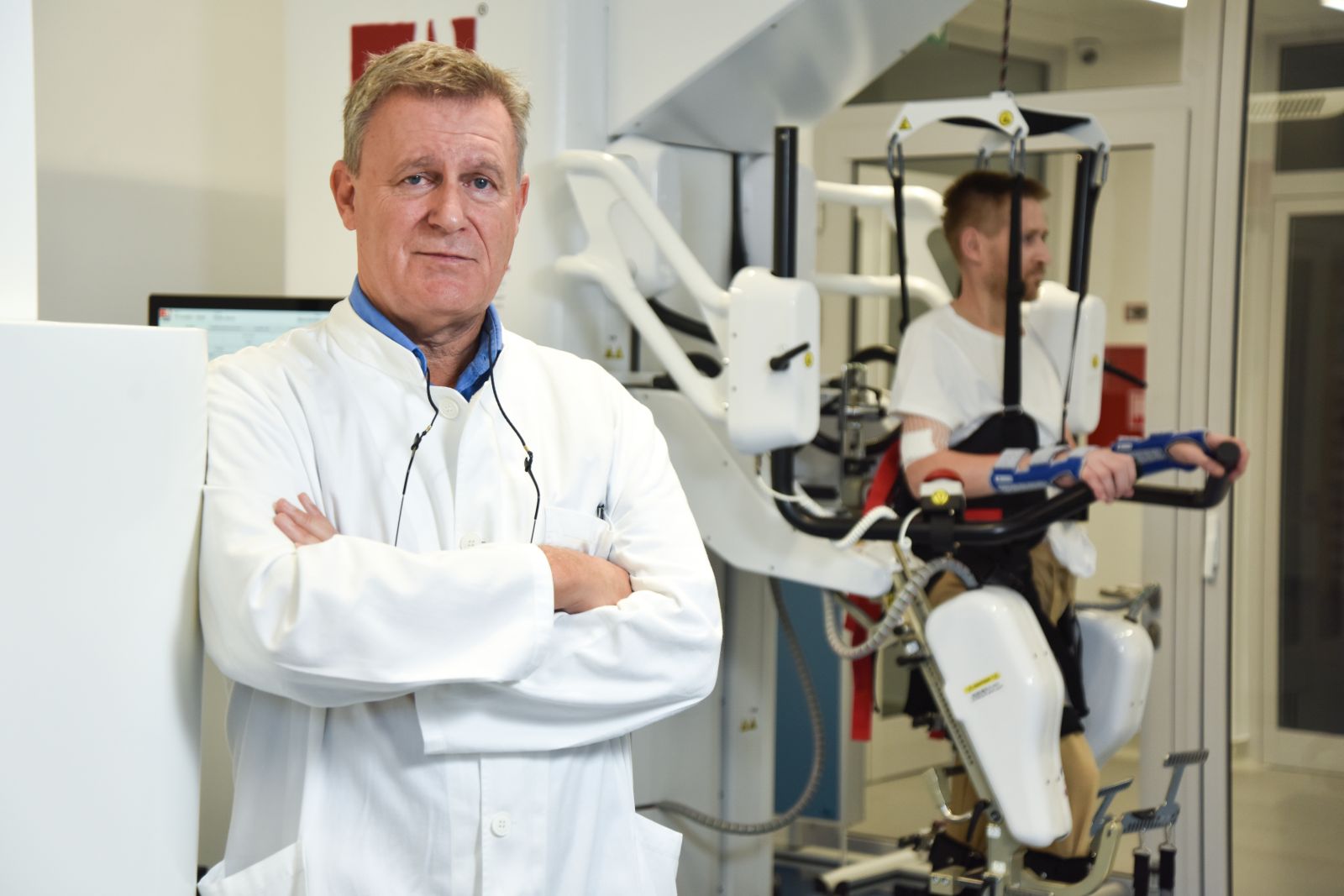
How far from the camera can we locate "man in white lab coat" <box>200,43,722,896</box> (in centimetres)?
151

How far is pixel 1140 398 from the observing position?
14.4 feet

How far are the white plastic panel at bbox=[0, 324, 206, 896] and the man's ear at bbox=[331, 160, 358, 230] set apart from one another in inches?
16.0

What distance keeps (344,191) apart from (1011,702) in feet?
5.75

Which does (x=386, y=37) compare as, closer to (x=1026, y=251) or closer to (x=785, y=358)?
(x=785, y=358)

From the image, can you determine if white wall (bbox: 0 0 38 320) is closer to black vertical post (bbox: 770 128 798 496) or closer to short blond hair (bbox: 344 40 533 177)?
short blond hair (bbox: 344 40 533 177)

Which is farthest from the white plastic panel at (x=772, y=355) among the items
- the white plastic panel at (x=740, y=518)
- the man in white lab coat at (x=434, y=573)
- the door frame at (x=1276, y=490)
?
the door frame at (x=1276, y=490)

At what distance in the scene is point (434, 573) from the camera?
4.96 ft

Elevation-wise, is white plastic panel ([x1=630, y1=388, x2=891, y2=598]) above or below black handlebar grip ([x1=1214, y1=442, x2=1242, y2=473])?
below

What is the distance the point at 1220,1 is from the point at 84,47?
3.08 m

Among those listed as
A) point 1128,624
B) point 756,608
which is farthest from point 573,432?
point 1128,624

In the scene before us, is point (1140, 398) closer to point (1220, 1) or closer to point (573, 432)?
point (1220, 1)

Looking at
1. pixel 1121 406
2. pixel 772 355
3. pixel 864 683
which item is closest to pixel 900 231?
pixel 772 355

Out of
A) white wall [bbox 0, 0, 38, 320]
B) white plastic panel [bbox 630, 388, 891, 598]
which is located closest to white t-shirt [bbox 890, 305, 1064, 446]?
white plastic panel [bbox 630, 388, 891, 598]

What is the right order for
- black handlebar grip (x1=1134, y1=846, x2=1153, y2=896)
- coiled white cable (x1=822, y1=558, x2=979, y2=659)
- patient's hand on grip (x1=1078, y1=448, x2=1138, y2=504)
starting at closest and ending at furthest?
patient's hand on grip (x1=1078, y1=448, x2=1138, y2=504)
coiled white cable (x1=822, y1=558, x2=979, y2=659)
black handlebar grip (x1=1134, y1=846, x2=1153, y2=896)
